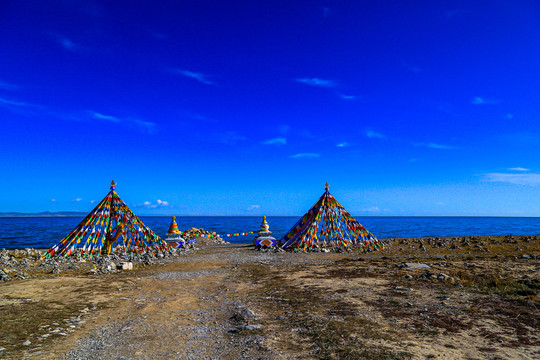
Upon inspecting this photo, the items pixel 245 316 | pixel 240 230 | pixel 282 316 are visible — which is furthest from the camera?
pixel 240 230

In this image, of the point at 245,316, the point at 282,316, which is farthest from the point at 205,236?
the point at 282,316

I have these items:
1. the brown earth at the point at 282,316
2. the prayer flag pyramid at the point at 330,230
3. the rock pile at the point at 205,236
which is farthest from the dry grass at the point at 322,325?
the rock pile at the point at 205,236

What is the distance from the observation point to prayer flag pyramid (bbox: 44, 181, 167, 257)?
20.0 meters

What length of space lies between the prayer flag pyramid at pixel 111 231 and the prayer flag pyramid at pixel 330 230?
10352mm

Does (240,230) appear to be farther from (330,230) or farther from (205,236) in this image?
(330,230)

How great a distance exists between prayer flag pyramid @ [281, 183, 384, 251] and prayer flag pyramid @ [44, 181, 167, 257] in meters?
10.4

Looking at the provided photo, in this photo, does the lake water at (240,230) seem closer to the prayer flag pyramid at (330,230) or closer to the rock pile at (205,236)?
the rock pile at (205,236)

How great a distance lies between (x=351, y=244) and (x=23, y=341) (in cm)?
2199

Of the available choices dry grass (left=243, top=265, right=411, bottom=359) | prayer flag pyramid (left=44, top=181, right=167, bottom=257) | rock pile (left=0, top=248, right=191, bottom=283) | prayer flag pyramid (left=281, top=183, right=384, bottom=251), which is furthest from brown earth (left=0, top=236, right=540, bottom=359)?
prayer flag pyramid (left=281, top=183, right=384, bottom=251)

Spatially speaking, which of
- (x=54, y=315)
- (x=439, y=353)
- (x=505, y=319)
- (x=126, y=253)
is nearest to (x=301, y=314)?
(x=439, y=353)

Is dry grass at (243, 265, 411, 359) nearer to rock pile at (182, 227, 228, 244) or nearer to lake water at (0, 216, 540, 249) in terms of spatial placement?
rock pile at (182, 227, 228, 244)

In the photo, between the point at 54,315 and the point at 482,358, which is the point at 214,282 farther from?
the point at 482,358

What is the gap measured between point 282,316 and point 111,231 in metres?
17.3

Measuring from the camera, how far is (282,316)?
25.3ft
